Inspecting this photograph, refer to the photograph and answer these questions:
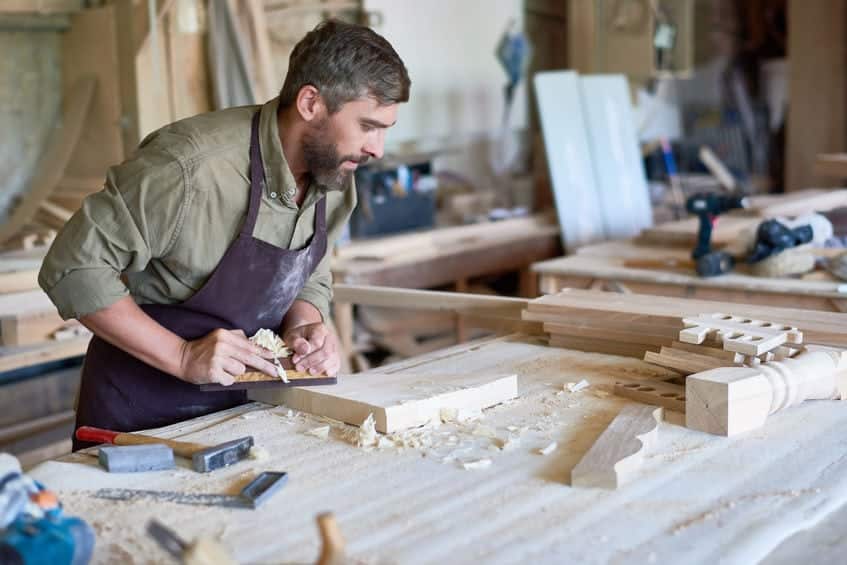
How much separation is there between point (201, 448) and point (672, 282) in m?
2.45

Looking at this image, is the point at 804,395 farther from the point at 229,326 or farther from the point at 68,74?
the point at 68,74

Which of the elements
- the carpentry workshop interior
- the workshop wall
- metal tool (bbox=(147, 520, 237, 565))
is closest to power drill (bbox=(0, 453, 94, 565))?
the carpentry workshop interior

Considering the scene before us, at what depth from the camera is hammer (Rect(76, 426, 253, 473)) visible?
6.29 ft

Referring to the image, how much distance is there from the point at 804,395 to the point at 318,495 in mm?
1148

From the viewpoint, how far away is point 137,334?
90.2 inches

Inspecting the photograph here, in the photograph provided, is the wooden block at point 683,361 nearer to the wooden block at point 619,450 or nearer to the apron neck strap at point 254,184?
the wooden block at point 619,450

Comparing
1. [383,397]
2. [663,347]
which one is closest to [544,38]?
[663,347]

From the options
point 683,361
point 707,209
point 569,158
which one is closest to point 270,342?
point 683,361

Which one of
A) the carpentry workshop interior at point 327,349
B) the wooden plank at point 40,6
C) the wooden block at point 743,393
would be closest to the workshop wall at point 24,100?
the carpentry workshop interior at point 327,349

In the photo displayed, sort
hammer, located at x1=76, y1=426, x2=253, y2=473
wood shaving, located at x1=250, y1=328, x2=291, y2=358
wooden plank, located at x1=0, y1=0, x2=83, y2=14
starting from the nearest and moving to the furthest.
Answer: hammer, located at x1=76, y1=426, x2=253, y2=473
wood shaving, located at x1=250, y1=328, x2=291, y2=358
wooden plank, located at x1=0, y1=0, x2=83, y2=14

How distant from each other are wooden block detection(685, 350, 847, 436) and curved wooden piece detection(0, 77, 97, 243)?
134 inches

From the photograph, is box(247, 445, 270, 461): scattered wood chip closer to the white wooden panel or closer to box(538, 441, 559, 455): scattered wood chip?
box(538, 441, 559, 455): scattered wood chip

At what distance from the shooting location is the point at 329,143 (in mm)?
2418

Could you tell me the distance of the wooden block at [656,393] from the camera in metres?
2.27
